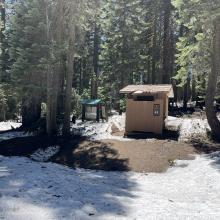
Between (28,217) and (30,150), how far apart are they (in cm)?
1267

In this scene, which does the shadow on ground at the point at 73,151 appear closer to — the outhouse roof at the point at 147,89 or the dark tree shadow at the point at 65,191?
the dark tree shadow at the point at 65,191

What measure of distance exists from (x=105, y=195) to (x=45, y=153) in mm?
10229

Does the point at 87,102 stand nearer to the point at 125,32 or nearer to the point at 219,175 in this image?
the point at 125,32

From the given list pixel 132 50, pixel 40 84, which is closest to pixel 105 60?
pixel 132 50

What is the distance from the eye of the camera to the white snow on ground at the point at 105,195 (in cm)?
719

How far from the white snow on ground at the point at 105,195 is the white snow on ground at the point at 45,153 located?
408cm

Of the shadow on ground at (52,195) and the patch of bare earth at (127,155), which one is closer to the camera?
the shadow on ground at (52,195)

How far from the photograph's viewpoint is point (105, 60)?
132ft

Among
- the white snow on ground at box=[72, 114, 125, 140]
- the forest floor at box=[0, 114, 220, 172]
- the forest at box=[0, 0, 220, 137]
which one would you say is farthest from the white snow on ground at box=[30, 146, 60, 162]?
the forest at box=[0, 0, 220, 137]

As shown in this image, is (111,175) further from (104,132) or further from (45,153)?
(104,132)

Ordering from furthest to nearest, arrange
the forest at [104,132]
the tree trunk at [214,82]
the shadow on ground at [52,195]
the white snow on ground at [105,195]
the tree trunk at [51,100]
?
the tree trunk at [51,100], the tree trunk at [214,82], the forest at [104,132], the white snow on ground at [105,195], the shadow on ground at [52,195]

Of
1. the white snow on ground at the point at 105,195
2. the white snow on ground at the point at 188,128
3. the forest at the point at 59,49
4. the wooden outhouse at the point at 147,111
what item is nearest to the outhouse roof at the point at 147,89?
the wooden outhouse at the point at 147,111

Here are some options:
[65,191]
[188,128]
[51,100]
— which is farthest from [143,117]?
[65,191]

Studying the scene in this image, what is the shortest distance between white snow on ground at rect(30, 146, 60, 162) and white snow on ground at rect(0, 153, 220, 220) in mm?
4077
